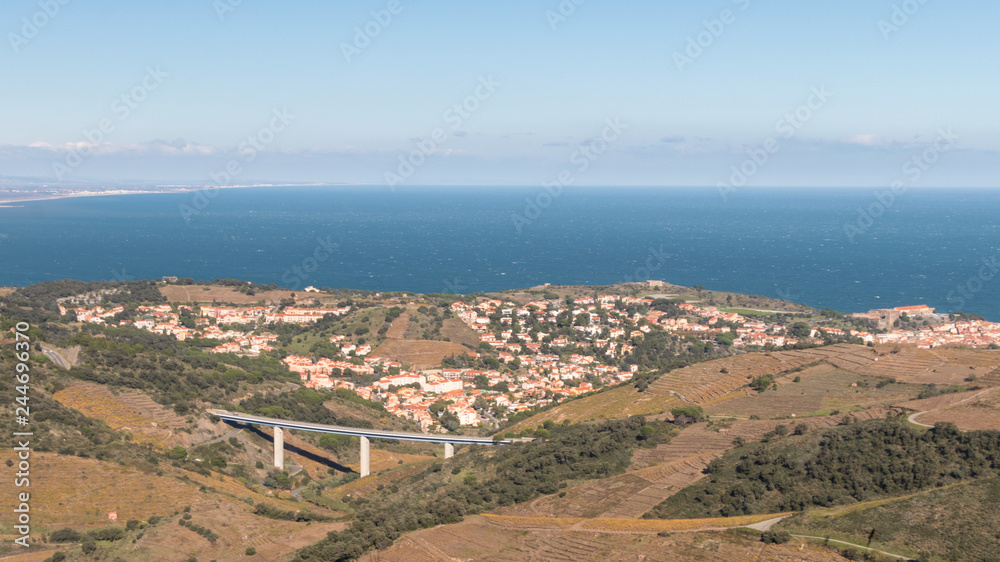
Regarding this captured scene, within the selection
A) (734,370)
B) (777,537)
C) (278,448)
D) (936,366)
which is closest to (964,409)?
(936,366)

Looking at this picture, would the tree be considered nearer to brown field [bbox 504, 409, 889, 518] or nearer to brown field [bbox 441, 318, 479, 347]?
brown field [bbox 504, 409, 889, 518]

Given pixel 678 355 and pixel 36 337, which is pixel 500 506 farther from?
pixel 678 355

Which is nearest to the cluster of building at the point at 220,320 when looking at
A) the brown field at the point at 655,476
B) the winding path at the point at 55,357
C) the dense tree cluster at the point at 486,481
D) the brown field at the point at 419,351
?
the brown field at the point at 419,351

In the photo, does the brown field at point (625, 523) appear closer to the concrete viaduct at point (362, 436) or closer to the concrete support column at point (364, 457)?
the concrete viaduct at point (362, 436)

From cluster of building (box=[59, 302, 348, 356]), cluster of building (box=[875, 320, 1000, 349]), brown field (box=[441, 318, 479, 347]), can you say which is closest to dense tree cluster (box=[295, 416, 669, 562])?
brown field (box=[441, 318, 479, 347])

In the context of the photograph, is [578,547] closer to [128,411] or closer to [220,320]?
[128,411]

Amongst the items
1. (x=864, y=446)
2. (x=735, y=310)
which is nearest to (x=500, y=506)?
(x=864, y=446)
